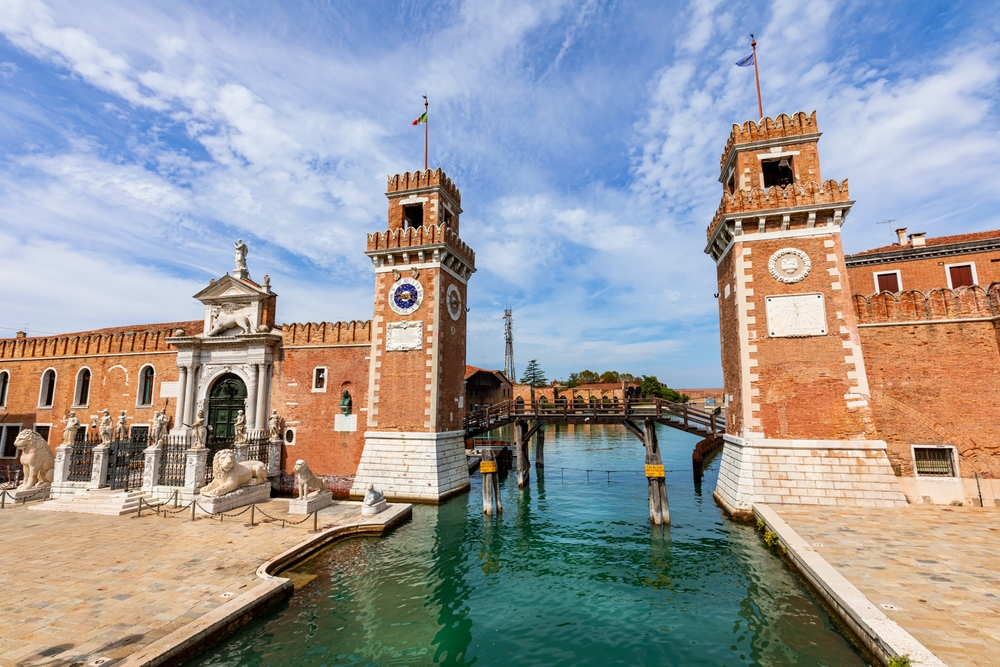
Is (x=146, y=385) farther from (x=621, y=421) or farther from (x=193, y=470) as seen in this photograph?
(x=621, y=421)

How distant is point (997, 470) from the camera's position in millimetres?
15180

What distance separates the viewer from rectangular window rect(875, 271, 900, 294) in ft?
71.6

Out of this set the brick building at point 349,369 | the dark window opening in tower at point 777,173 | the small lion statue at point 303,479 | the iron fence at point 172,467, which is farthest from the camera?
the brick building at point 349,369

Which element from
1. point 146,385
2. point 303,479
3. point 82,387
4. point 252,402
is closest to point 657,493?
point 303,479

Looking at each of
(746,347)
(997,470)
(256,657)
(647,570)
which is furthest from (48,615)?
(997,470)

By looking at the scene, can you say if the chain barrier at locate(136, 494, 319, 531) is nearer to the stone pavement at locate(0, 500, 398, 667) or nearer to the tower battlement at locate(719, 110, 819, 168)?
the stone pavement at locate(0, 500, 398, 667)

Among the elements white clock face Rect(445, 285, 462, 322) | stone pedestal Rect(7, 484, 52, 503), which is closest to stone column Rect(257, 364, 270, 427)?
white clock face Rect(445, 285, 462, 322)

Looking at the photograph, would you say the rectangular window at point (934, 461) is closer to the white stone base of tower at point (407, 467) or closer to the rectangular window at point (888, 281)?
the rectangular window at point (888, 281)

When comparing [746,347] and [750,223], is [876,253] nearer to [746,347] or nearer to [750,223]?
[750,223]

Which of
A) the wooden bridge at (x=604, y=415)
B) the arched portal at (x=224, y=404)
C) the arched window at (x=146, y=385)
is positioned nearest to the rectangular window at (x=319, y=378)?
the arched portal at (x=224, y=404)

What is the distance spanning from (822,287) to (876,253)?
29.2 ft

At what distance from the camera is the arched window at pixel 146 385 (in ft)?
83.2

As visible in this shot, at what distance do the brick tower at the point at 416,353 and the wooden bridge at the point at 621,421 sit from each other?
2493 mm

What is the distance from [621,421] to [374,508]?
12.0m
